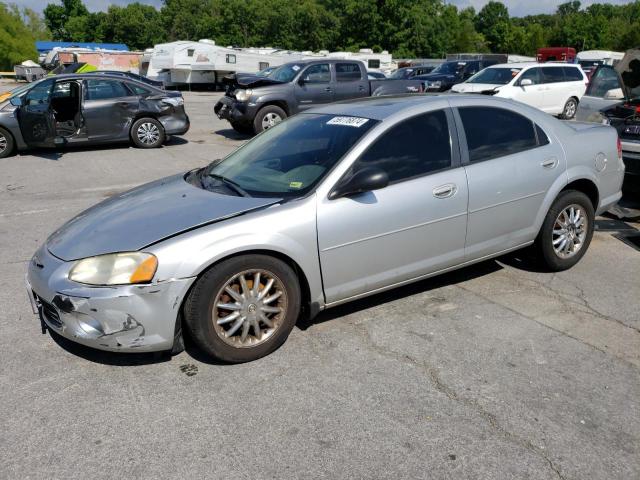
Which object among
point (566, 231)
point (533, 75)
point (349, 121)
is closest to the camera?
point (349, 121)

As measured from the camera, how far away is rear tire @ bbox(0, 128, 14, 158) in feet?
36.7

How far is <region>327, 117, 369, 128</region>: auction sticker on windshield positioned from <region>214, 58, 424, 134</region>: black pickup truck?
9269mm

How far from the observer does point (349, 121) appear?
165 inches

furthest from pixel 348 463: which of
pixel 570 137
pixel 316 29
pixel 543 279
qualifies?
pixel 316 29

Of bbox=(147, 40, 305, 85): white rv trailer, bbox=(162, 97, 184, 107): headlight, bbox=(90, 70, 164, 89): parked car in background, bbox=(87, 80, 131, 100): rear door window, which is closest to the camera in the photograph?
bbox=(87, 80, 131, 100): rear door window

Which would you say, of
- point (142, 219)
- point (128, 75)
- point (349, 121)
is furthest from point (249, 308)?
point (128, 75)

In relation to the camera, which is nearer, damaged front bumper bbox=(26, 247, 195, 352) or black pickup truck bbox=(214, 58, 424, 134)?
damaged front bumper bbox=(26, 247, 195, 352)

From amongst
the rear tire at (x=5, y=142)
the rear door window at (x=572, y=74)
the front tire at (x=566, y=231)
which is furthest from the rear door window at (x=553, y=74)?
the rear tire at (x=5, y=142)

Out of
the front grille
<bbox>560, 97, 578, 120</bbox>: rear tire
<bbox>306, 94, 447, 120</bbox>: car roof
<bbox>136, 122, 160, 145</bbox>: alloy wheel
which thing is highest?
<bbox>306, 94, 447, 120</bbox>: car roof

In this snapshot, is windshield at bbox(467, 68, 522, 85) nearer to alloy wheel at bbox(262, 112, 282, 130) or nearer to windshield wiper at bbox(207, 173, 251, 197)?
alloy wheel at bbox(262, 112, 282, 130)

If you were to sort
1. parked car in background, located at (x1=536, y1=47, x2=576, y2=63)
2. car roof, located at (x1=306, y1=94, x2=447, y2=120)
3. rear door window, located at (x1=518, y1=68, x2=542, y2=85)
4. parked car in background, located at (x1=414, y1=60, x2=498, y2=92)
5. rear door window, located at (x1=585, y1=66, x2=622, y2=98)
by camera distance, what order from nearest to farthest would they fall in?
car roof, located at (x1=306, y1=94, x2=447, y2=120)
rear door window, located at (x1=585, y1=66, x2=622, y2=98)
rear door window, located at (x1=518, y1=68, x2=542, y2=85)
parked car in background, located at (x1=414, y1=60, x2=498, y2=92)
parked car in background, located at (x1=536, y1=47, x2=576, y2=63)

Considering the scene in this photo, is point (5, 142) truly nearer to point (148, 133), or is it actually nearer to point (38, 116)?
point (38, 116)

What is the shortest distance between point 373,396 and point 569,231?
107 inches

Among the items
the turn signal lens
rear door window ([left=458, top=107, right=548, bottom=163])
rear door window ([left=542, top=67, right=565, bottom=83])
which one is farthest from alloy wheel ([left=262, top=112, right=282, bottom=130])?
the turn signal lens
